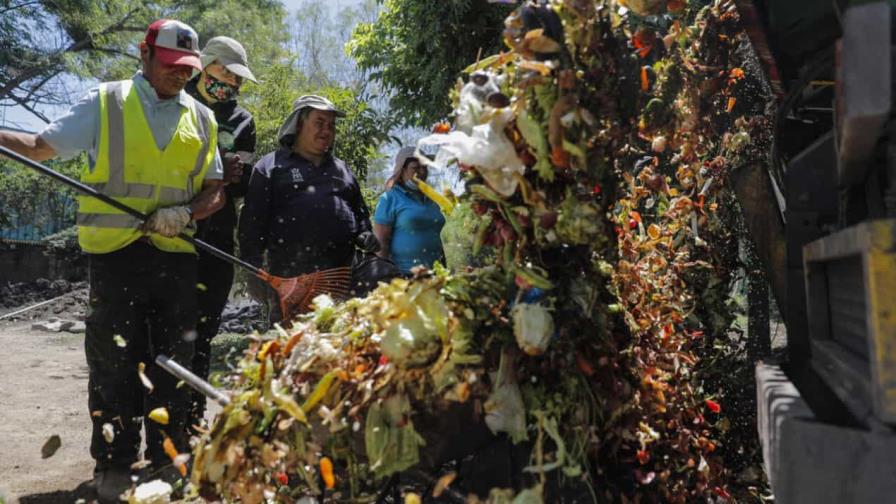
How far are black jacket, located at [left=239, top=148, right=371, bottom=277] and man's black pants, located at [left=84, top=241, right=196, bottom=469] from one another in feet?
1.80

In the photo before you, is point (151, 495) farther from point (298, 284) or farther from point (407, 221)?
point (407, 221)

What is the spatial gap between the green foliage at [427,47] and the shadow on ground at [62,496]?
5.46m

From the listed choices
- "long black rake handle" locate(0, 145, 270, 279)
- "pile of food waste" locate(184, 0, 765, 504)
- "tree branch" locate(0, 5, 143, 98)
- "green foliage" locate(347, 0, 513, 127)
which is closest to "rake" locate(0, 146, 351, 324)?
"long black rake handle" locate(0, 145, 270, 279)

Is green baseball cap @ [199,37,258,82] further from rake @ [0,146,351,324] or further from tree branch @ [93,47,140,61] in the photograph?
tree branch @ [93,47,140,61]

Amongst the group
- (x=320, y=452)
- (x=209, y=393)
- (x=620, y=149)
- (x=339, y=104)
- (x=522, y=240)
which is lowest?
(x=320, y=452)

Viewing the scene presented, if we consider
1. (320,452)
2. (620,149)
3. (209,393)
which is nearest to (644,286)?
(620,149)

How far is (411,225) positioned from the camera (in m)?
5.25

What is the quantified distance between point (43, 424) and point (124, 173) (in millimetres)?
2390

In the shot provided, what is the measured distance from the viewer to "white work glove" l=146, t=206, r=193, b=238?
3.95 metres

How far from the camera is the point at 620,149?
2.33m

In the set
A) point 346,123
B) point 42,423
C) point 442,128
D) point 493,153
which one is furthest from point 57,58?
point 493,153

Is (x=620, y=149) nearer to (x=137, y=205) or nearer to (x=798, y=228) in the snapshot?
(x=798, y=228)

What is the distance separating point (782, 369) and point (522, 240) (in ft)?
3.93

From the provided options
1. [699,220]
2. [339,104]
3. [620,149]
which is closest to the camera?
[620,149]
